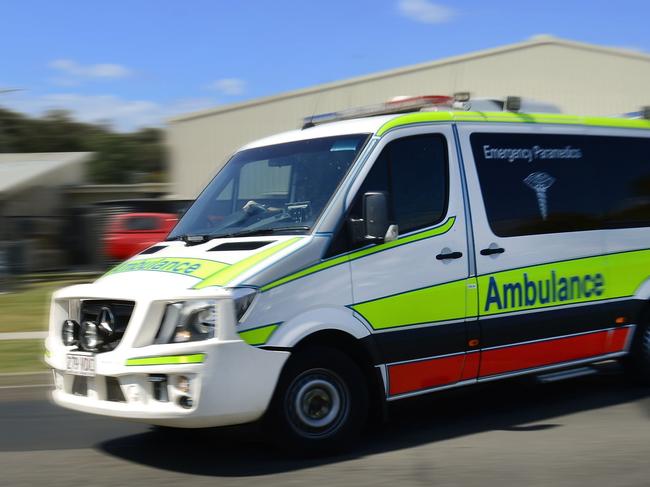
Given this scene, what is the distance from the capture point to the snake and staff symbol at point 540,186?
280 inches

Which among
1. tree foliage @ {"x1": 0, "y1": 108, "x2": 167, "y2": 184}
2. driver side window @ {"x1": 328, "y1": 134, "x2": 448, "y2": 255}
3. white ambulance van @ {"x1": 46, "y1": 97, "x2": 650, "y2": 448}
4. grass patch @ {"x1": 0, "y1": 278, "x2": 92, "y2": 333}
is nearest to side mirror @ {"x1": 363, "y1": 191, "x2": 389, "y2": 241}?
white ambulance van @ {"x1": 46, "y1": 97, "x2": 650, "y2": 448}

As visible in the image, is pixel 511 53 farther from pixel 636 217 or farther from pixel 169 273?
pixel 169 273

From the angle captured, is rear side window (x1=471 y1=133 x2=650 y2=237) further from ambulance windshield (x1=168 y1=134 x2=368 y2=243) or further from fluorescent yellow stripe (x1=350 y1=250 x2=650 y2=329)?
ambulance windshield (x1=168 y1=134 x2=368 y2=243)

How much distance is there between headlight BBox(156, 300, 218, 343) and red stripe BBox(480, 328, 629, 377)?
7.37ft

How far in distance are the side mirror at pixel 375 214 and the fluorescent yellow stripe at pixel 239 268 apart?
467 millimetres

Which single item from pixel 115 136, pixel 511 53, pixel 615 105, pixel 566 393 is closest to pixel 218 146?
pixel 511 53

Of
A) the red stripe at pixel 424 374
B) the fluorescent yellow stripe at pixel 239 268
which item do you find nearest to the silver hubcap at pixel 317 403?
the red stripe at pixel 424 374

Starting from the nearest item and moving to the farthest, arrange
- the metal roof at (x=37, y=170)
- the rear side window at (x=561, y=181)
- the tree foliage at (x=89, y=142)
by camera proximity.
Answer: the rear side window at (x=561, y=181)
the metal roof at (x=37, y=170)
the tree foliage at (x=89, y=142)

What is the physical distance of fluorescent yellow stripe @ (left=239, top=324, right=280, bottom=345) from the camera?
17.8ft

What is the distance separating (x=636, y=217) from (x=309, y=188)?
10.7 feet

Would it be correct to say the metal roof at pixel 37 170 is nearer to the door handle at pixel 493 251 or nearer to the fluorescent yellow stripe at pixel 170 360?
the door handle at pixel 493 251

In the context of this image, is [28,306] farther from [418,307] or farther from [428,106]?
[418,307]

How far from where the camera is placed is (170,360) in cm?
535

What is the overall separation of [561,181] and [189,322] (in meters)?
3.49
